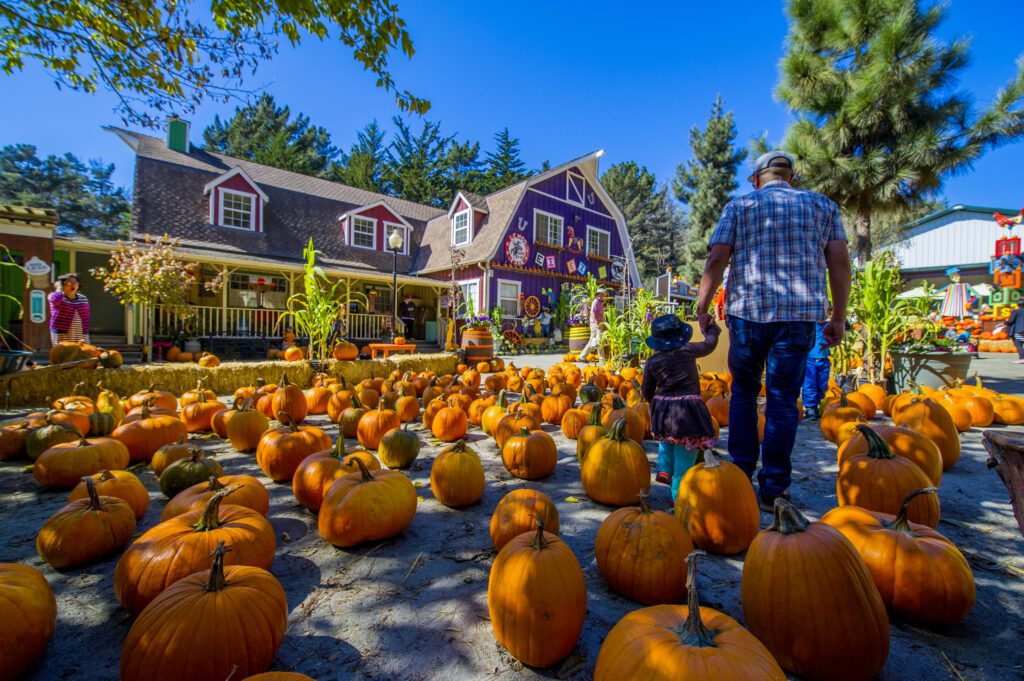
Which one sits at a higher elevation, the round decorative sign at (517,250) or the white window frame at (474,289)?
the round decorative sign at (517,250)

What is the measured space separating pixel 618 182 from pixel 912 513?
42.1 m

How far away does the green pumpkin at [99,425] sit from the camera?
3.00m

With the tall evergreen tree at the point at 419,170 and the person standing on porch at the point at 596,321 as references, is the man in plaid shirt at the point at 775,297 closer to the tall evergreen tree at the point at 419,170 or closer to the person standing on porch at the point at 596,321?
the person standing on porch at the point at 596,321

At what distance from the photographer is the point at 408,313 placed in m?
15.0

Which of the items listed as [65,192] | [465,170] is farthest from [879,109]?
[65,192]

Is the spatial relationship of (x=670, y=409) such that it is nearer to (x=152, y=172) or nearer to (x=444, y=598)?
(x=444, y=598)

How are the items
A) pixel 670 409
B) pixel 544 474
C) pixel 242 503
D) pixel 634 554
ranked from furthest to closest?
1. pixel 544 474
2. pixel 670 409
3. pixel 242 503
4. pixel 634 554

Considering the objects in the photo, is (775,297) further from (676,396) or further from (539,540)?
(539,540)

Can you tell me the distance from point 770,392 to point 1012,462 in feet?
3.52

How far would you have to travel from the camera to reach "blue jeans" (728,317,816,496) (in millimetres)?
2102

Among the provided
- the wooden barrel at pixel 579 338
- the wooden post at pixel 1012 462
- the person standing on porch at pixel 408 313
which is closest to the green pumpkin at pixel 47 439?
the wooden post at pixel 1012 462

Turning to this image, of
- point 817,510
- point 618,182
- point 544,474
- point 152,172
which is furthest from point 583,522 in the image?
point 618,182

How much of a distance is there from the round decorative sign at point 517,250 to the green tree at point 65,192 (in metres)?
32.9

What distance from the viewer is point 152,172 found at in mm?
12500
